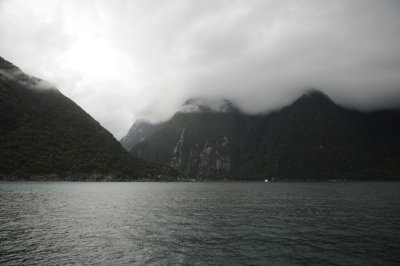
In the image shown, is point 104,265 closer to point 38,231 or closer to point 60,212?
point 38,231

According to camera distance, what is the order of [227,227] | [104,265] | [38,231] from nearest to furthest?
1. [104,265]
2. [38,231]
3. [227,227]

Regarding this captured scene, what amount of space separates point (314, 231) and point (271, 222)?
9.65 metres

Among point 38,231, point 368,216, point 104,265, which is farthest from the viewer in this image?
point 368,216

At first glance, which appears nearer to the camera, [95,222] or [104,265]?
[104,265]

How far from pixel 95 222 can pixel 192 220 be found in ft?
58.6

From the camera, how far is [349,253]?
3494cm

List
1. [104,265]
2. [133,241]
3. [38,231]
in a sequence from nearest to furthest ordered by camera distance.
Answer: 1. [104,265]
2. [133,241]
3. [38,231]

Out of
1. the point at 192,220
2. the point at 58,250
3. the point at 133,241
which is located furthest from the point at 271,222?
the point at 58,250

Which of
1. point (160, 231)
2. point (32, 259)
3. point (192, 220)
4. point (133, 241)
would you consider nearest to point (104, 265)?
point (32, 259)

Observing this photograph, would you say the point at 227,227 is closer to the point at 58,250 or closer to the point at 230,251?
the point at 230,251

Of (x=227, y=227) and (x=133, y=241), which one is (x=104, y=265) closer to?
(x=133, y=241)

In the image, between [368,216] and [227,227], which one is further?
[368,216]

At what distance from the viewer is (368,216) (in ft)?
211

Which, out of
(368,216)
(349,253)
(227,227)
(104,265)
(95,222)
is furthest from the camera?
(368,216)
